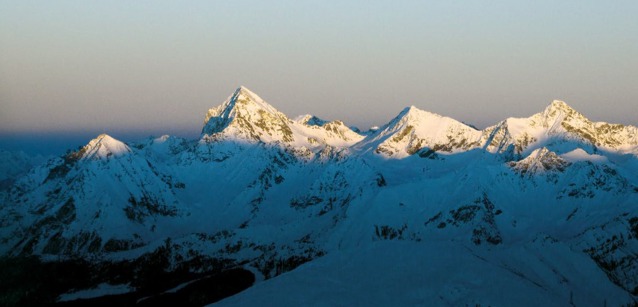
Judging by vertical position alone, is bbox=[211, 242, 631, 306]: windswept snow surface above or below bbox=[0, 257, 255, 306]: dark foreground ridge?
above

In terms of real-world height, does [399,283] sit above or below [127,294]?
above

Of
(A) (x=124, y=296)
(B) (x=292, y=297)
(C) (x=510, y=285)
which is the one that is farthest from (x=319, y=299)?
(A) (x=124, y=296)

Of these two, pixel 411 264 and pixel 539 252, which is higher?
pixel 411 264

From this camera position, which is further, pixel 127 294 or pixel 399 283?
pixel 127 294

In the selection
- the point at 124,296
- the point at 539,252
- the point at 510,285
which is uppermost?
the point at 510,285

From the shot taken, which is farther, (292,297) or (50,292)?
(50,292)

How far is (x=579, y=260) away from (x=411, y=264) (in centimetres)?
11446

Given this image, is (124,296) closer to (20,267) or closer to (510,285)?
(20,267)

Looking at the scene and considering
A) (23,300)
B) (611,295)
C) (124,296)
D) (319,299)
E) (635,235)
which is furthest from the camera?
(635,235)

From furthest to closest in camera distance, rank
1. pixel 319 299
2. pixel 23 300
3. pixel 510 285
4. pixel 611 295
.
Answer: pixel 23 300
pixel 611 295
pixel 510 285
pixel 319 299

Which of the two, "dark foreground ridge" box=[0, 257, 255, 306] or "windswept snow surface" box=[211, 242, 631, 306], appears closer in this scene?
"windswept snow surface" box=[211, 242, 631, 306]

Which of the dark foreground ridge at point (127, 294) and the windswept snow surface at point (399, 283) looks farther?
the dark foreground ridge at point (127, 294)

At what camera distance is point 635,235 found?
198 meters

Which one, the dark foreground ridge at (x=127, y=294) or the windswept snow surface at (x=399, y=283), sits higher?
the windswept snow surface at (x=399, y=283)
